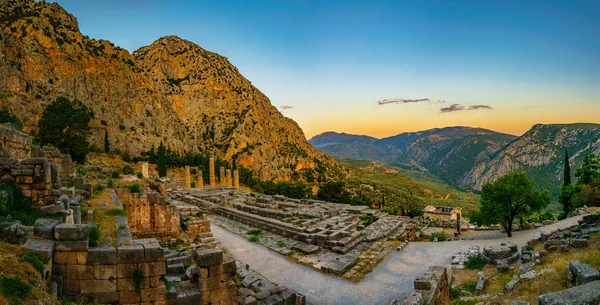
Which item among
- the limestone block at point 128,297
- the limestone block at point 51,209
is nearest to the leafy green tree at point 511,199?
the limestone block at point 128,297

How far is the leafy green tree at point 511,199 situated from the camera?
21.3 metres

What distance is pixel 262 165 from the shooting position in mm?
91875

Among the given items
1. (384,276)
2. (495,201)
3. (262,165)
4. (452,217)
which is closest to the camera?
(384,276)

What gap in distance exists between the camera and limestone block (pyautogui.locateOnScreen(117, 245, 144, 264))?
17.6 feet

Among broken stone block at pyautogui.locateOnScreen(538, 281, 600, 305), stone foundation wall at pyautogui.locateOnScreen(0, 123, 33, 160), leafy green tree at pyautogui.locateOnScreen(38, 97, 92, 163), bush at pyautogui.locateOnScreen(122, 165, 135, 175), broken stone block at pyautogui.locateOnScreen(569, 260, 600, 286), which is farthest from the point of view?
leafy green tree at pyautogui.locateOnScreen(38, 97, 92, 163)

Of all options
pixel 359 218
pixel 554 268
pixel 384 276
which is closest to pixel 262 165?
pixel 359 218

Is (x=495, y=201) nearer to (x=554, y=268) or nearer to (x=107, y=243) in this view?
(x=554, y=268)

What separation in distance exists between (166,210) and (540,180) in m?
152

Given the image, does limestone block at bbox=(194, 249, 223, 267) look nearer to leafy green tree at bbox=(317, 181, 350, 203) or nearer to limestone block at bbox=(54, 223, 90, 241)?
limestone block at bbox=(54, 223, 90, 241)

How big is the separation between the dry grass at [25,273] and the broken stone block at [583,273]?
893 centimetres

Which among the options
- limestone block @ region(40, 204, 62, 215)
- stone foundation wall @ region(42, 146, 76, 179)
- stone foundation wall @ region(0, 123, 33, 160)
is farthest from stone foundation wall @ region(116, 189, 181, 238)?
limestone block @ region(40, 204, 62, 215)

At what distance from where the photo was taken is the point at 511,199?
2170 cm

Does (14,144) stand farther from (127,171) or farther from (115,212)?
(127,171)

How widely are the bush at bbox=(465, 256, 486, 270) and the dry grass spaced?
16.2m
